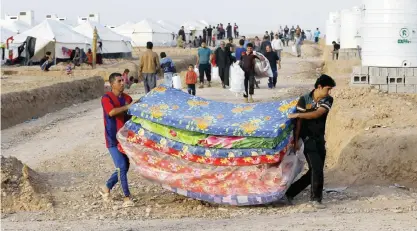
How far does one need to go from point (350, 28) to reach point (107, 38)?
1490 cm

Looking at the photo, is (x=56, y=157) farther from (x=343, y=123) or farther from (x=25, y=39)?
(x=25, y=39)

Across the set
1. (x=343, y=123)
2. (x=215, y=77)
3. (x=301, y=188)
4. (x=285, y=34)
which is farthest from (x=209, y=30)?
(x=301, y=188)

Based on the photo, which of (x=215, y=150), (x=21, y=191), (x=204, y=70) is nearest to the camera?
(x=215, y=150)

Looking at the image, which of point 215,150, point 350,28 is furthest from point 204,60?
point 215,150

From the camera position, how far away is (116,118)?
8820 millimetres

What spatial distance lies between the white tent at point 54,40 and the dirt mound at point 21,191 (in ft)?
86.8

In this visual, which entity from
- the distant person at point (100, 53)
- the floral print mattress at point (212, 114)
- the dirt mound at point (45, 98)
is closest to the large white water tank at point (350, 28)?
the dirt mound at point (45, 98)

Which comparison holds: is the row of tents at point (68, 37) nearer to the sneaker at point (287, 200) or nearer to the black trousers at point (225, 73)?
the black trousers at point (225, 73)

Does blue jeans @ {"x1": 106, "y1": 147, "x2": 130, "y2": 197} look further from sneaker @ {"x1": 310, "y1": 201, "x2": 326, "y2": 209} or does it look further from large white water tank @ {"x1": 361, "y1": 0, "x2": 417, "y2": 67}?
large white water tank @ {"x1": 361, "y1": 0, "x2": 417, "y2": 67}

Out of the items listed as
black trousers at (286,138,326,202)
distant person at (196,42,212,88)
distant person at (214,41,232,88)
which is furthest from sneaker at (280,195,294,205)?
distant person at (196,42,212,88)

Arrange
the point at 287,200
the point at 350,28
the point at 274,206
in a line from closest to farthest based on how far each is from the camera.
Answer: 1. the point at 274,206
2. the point at 287,200
3. the point at 350,28

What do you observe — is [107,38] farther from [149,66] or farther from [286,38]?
[149,66]

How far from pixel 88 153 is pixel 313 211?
555cm

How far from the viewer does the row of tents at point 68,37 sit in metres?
36.2
